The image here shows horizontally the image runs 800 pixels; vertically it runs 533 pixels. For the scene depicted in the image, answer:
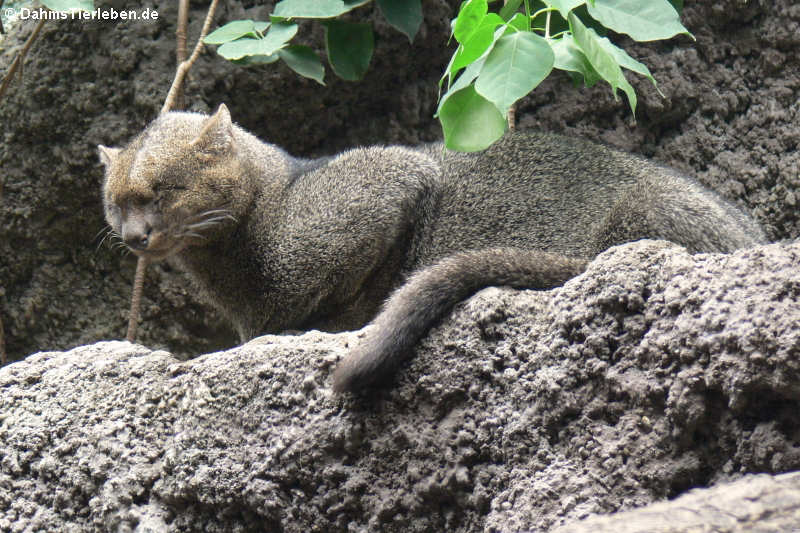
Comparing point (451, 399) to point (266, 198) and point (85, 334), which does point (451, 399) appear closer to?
point (266, 198)

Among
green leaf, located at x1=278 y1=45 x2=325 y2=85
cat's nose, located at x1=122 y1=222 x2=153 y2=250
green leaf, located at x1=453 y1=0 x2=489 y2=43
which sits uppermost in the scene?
green leaf, located at x1=453 y1=0 x2=489 y2=43

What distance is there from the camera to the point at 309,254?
3348 millimetres

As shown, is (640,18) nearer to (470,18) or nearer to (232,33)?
(470,18)

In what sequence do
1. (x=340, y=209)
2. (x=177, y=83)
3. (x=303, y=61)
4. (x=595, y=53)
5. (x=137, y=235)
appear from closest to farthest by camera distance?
(x=595, y=53)
(x=137, y=235)
(x=340, y=209)
(x=303, y=61)
(x=177, y=83)

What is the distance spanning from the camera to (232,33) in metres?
3.59

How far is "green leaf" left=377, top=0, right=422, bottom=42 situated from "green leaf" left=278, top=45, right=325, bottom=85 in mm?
351

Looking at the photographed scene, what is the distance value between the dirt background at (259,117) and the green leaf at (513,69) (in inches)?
66.6

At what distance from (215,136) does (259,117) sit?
0.85 meters

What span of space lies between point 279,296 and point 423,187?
678 mm

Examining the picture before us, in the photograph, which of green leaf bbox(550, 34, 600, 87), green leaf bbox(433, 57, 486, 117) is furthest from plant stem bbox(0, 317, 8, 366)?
green leaf bbox(550, 34, 600, 87)

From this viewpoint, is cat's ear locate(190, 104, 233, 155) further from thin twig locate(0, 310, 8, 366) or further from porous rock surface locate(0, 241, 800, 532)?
thin twig locate(0, 310, 8, 366)

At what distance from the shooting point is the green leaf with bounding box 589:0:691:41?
2.65 m

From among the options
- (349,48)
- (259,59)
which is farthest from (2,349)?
(349,48)

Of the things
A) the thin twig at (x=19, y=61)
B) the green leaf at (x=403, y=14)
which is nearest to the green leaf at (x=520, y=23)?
the green leaf at (x=403, y=14)
